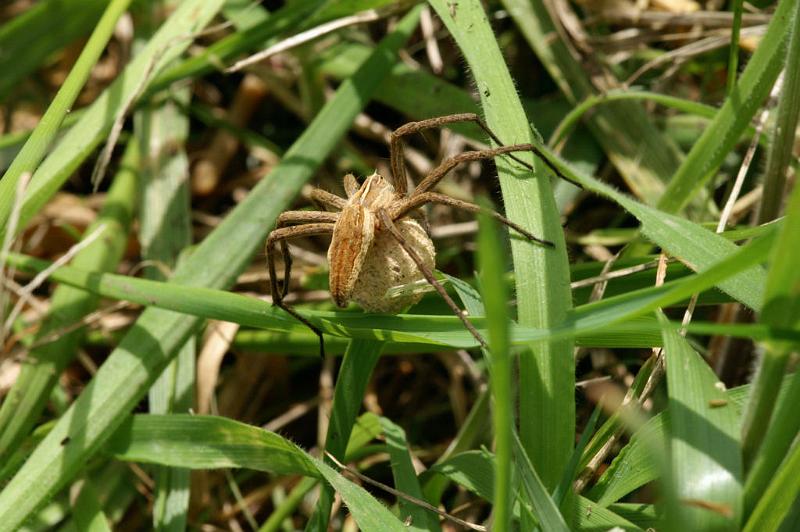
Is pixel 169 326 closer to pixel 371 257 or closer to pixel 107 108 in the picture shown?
pixel 371 257

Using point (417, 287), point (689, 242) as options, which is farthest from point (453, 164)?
point (689, 242)

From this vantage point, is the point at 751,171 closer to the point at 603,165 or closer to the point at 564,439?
the point at 603,165

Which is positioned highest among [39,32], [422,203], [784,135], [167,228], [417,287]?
[784,135]

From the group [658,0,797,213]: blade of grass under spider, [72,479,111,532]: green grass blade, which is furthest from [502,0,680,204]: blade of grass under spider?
[72,479,111,532]: green grass blade

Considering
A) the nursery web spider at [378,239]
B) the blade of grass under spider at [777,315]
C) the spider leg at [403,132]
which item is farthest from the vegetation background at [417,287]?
the spider leg at [403,132]

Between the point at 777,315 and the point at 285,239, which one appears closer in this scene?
the point at 777,315

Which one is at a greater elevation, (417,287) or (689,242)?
(689,242)

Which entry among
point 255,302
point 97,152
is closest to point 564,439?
point 255,302

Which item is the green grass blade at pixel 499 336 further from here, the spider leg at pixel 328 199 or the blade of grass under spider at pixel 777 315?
the spider leg at pixel 328 199
